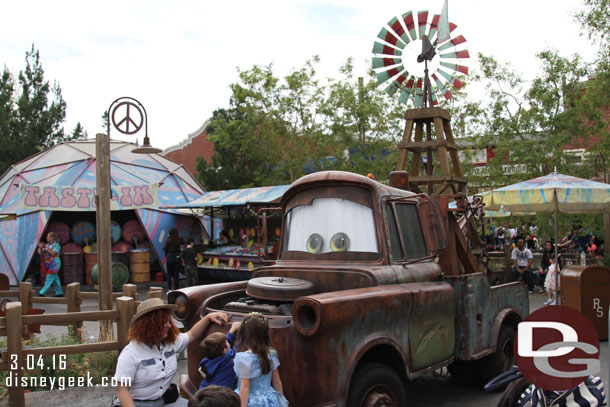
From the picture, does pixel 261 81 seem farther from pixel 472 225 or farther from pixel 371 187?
pixel 371 187

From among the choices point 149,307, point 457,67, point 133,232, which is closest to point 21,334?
point 149,307

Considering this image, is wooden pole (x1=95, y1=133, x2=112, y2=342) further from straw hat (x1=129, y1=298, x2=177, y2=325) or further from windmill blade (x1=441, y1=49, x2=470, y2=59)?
windmill blade (x1=441, y1=49, x2=470, y2=59)

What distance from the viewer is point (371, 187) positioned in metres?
5.36

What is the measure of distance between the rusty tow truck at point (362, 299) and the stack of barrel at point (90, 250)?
43.8ft

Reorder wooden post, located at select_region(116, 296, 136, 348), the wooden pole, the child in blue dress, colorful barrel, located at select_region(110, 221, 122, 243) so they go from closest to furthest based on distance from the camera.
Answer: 1. the child in blue dress
2. wooden post, located at select_region(116, 296, 136, 348)
3. the wooden pole
4. colorful barrel, located at select_region(110, 221, 122, 243)

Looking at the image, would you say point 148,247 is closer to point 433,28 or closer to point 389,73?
point 389,73

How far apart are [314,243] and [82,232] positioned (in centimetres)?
1546

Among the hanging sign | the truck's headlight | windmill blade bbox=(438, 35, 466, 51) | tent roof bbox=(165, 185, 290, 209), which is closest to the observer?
the truck's headlight

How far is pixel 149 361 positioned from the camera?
12.7ft

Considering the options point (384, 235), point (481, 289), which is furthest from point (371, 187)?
point (481, 289)

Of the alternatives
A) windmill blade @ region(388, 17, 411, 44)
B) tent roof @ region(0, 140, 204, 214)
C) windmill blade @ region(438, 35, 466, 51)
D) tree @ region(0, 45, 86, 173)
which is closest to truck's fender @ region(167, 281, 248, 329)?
windmill blade @ region(388, 17, 411, 44)

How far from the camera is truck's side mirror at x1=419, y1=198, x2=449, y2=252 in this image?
16.6ft

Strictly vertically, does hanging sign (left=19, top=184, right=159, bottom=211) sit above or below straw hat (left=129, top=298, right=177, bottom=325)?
above

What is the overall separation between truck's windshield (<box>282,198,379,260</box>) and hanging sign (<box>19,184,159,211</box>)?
4260 millimetres
